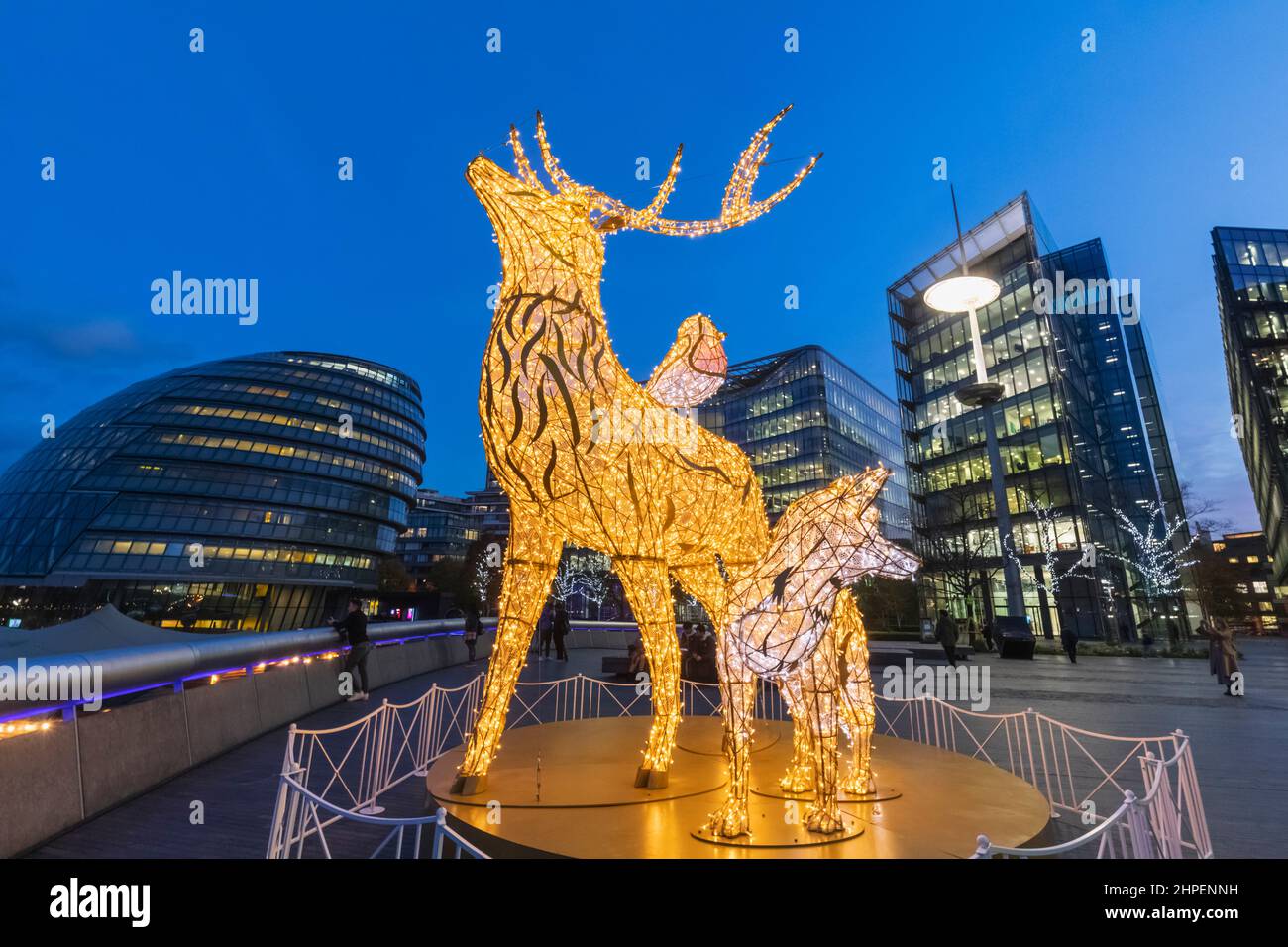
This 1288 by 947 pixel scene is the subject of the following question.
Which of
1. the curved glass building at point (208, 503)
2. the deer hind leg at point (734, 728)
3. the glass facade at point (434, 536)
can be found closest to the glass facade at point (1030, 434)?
the deer hind leg at point (734, 728)

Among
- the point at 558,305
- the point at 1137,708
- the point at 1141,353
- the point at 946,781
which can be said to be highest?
the point at 1141,353

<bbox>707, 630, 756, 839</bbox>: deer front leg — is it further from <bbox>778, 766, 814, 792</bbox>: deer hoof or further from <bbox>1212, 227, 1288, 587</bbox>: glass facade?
<bbox>1212, 227, 1288, 587</bbox>: glass facade

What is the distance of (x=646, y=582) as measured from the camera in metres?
4.14

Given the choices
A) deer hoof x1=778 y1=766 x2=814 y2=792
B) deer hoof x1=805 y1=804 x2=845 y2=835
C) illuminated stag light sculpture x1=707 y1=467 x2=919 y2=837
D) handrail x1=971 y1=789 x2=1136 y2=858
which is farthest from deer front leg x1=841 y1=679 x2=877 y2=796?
handrail x1=971 y1=789 x2=1136 y2=858

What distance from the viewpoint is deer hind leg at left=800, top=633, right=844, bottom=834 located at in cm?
352

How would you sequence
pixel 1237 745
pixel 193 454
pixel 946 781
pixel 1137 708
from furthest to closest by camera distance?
pixel 193 454 → pixel 1137 708 → pixel 1237 745 → pixel 946 781

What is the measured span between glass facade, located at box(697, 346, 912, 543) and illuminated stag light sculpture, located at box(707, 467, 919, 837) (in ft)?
151

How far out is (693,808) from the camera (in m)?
3.93

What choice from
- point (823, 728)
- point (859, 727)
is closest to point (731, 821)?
point (823, 728)

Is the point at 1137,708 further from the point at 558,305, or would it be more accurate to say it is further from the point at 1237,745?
the point at 558,305

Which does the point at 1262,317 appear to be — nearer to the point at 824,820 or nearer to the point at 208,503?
the point at 824,820

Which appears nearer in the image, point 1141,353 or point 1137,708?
point 1137,708

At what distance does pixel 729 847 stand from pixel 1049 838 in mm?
2286
